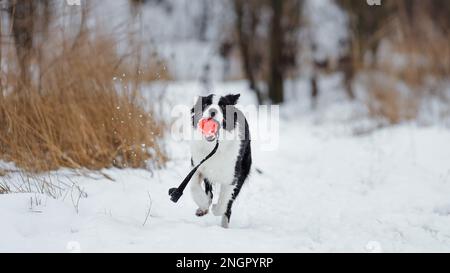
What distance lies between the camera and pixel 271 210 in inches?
146

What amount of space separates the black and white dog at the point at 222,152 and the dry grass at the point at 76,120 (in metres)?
1.10

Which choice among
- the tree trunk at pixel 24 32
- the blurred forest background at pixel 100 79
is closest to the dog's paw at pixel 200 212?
the blurred forest background at pixel 100 79

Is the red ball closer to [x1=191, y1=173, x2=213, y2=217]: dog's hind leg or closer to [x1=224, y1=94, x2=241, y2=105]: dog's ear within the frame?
[x1=224, y1=94, x2=241, y2=105]: dog's ear

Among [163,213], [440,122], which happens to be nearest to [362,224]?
[163,213]

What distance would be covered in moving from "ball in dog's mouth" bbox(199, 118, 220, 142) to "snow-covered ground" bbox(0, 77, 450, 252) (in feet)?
1.95

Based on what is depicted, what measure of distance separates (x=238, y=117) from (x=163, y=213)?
0.88 metres

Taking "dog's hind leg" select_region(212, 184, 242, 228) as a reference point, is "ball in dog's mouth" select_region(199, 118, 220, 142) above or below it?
above

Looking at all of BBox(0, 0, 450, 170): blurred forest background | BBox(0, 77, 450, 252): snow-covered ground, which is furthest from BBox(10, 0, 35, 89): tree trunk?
BBox(0, 77, 450, 252): snow-covered ground

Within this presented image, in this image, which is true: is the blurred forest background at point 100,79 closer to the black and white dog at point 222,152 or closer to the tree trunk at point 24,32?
the tree trunk at point 24,32

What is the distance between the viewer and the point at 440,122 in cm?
762

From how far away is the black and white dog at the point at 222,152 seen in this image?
2.97m

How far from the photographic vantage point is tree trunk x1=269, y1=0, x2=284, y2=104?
11.7m

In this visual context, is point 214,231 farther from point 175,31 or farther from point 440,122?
point 175,31

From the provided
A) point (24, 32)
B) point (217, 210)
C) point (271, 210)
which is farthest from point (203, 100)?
point (24, 32)
